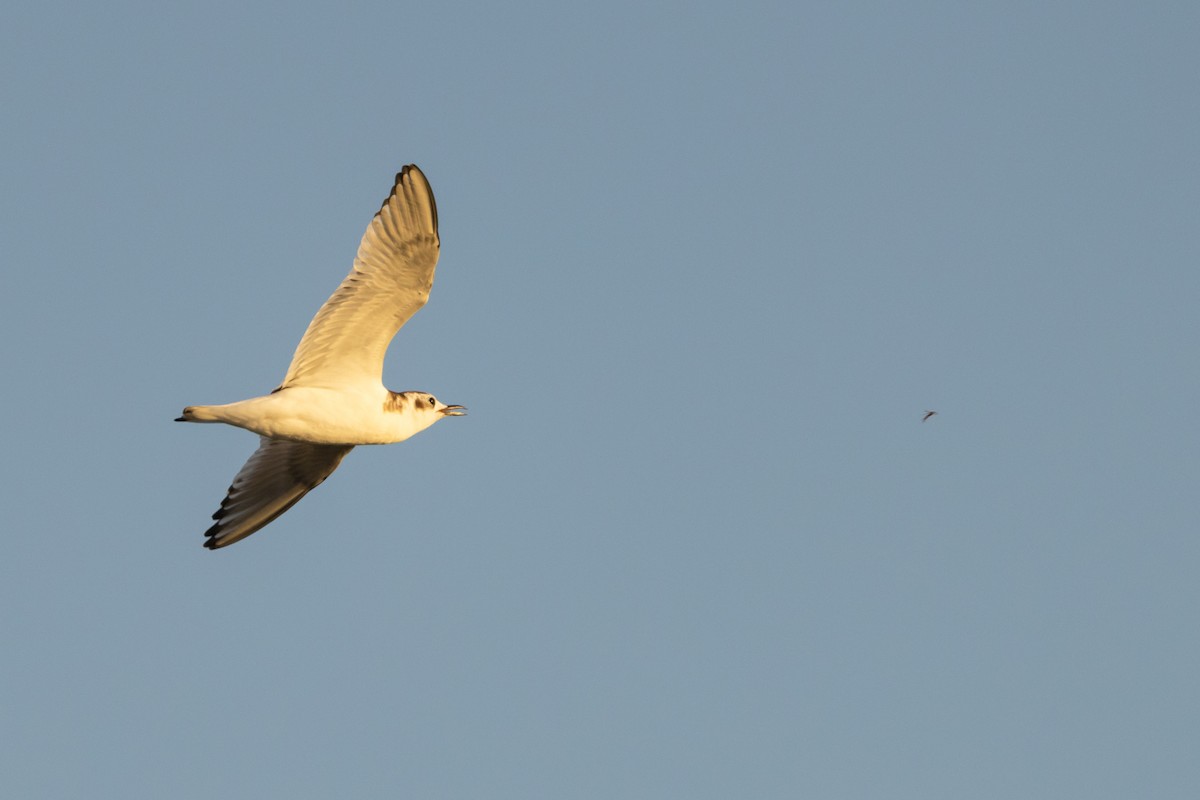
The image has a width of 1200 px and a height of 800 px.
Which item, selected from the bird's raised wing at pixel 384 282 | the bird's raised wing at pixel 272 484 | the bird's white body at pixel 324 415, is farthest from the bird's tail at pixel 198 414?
the bird's raised wing at pixel 272 484

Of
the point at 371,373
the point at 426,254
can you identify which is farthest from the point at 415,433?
the point at 426,254

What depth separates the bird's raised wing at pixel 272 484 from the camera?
20.7 meters

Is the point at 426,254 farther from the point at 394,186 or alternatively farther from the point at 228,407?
the point at 228,407

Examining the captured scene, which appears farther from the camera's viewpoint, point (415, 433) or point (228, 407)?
point (415, 433)

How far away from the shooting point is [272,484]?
20.8m

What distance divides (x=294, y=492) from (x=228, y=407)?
130 inches

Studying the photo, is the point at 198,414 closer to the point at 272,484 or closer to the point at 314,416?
the point at 314,416

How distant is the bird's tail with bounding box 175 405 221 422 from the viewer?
17.4m

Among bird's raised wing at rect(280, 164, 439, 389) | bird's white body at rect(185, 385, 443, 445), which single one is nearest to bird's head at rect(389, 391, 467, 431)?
bird's white body at rect(185, 385, 443, 445)

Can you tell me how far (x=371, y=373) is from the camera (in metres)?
18.8

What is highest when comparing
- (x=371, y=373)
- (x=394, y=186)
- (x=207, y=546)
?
(x=394, y=186)

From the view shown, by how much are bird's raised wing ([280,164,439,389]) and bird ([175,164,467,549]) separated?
0.01 meters

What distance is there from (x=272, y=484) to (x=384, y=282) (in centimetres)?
410

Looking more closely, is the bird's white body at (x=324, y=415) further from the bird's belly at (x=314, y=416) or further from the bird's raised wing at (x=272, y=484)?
the bird's raised wing at (x=272, y=484)
